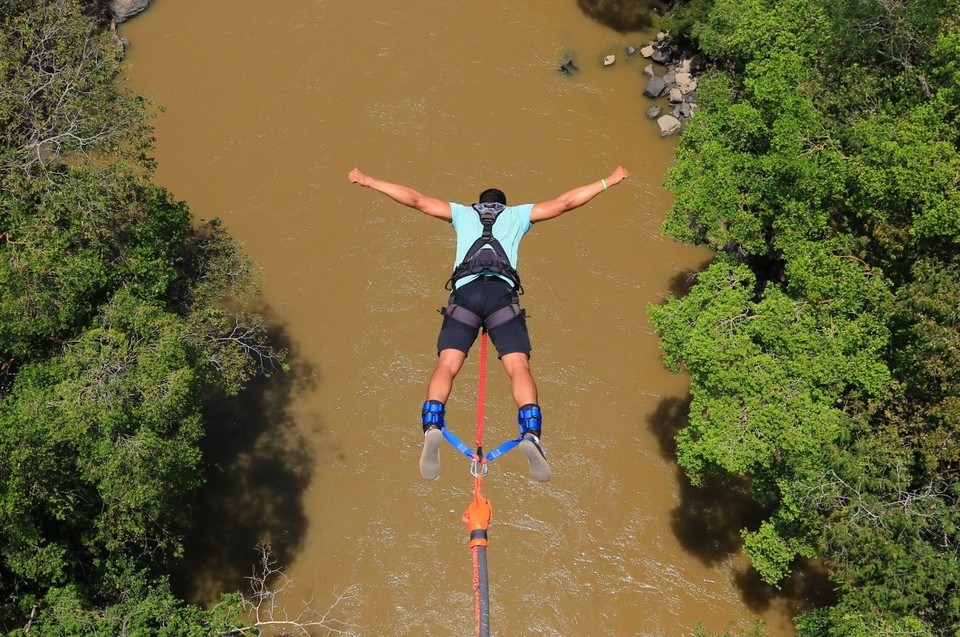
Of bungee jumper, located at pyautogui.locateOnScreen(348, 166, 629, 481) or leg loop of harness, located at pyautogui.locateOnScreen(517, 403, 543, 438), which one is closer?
leg loop of harness, located at pyautogui.locateOnScreen(517, 403, 543, 438)

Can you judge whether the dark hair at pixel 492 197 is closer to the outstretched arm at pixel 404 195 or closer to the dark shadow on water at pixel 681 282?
the outstretched arm at pixel 404 195

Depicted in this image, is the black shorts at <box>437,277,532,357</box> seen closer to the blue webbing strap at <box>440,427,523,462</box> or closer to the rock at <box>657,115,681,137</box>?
the blue webbing strap at <box>440,427,523,462</box>

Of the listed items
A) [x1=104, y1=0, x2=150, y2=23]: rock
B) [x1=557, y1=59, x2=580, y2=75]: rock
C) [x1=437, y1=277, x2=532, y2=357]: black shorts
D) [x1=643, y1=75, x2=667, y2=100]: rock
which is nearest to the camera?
[x1=437, y1=277, x2=532, y2=357]: black shorts

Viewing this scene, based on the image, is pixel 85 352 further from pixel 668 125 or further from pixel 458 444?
pixel 668 125

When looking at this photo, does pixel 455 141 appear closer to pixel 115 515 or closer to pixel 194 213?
pixel 194 213

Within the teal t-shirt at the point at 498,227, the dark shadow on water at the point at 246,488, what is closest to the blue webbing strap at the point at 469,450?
the teal t-shirt at the point at 498,227

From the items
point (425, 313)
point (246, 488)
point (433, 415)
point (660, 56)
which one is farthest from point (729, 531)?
point (660, 56)

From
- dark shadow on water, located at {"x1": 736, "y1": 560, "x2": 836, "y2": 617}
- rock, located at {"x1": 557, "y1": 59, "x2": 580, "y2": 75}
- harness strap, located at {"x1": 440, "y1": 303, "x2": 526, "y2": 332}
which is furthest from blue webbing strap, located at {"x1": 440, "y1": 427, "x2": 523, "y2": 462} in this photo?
rock, located at {"x1": 557, "y1": 59, "x2": 580, "y2": 75}
